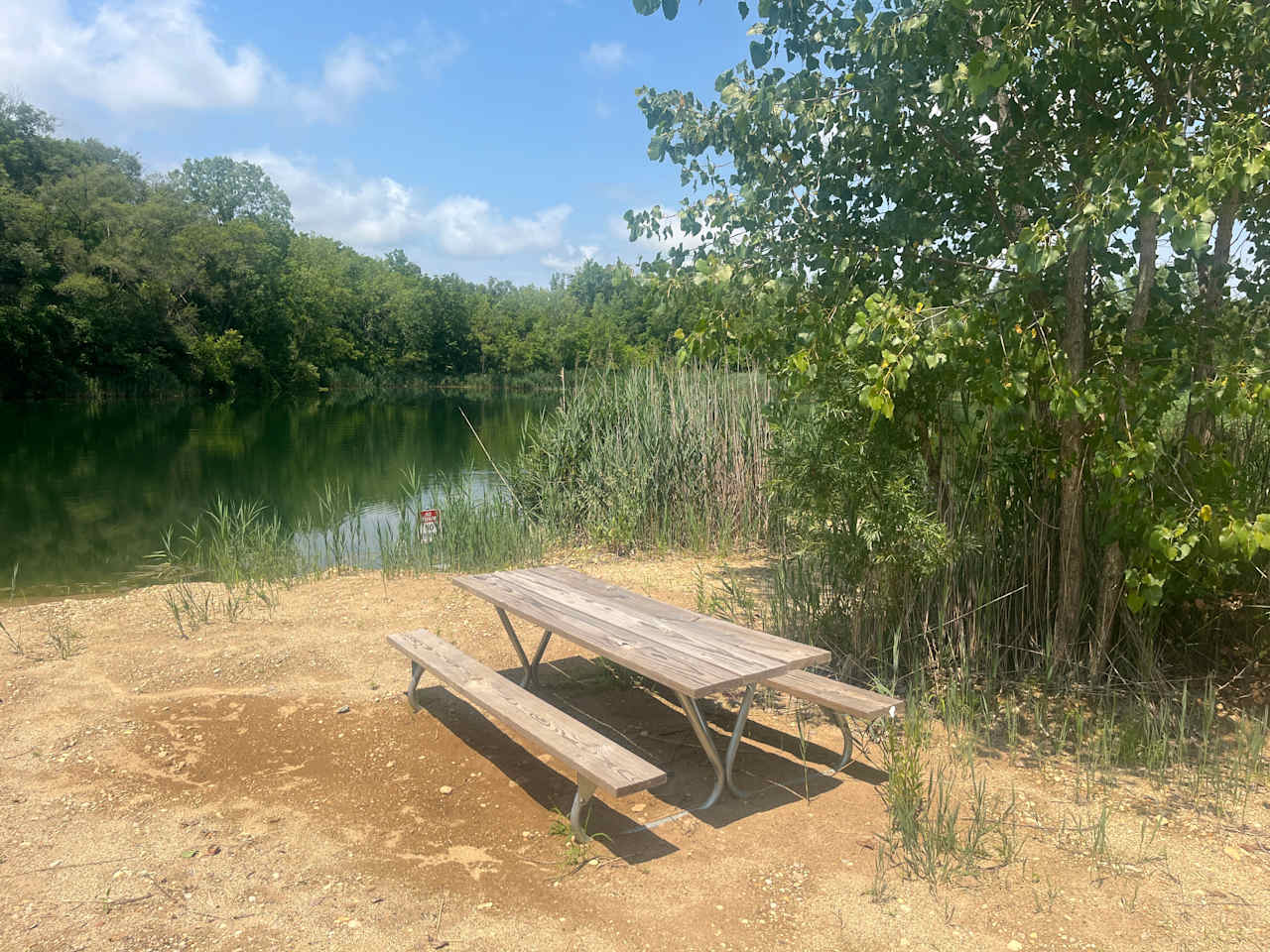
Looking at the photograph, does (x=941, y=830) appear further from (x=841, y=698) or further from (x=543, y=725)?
(x=543, y=725)

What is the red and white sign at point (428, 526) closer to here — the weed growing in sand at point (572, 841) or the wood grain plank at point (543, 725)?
the wood grain plank at point (543, 725)

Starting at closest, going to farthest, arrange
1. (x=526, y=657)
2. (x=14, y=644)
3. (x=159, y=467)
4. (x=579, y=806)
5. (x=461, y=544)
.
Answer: (x=579, y=806), (x=526, y=657), (x=14, y=644), (x=461, y=544), (x=159, y=467)

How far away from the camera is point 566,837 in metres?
2.74

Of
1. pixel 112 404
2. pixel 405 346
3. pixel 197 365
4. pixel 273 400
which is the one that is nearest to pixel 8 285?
pixel 112 404

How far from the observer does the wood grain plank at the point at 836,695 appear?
2932 mm

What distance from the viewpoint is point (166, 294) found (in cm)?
3603

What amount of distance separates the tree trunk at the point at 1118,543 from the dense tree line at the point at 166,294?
56.7ft

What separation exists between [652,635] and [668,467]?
173 inches

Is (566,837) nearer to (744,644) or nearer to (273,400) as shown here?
(744,644)

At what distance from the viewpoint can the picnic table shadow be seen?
114 inches

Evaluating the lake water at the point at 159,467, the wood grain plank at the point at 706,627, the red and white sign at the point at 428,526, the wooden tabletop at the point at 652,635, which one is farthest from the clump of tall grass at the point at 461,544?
the wood grain plank at the point at 706,627

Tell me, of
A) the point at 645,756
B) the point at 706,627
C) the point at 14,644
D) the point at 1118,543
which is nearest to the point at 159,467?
the point at 14,644

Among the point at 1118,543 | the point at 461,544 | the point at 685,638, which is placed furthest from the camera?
the point at 461,544

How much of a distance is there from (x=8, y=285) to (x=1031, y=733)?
37.1 meters
